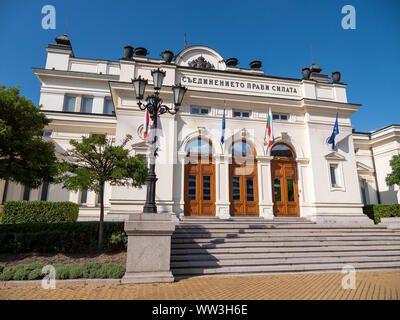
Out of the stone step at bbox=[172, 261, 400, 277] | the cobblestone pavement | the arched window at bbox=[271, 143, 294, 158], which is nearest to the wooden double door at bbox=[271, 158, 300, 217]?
the arched window at bbox=[271, 143, 294, 158]

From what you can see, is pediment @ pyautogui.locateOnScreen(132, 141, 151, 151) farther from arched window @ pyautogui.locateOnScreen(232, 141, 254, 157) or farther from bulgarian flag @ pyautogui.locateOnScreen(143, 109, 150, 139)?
arched window @ pyautogui.locateOnScreen(232, 141, 254, 157)

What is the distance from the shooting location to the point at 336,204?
1466 cm

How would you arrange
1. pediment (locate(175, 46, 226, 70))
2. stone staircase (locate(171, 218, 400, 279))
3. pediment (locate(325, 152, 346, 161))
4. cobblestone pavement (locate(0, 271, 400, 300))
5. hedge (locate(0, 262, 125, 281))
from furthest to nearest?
pediment (locate(175, 46, 226, 70)), pediment (locate(325, 152, 346, 161)), stone staircase (locate(171, 218, 400, 279)), hedge (locate(0, 262, 125, 281)), cobblestone pavement (locate(0, 271, 400, 300))

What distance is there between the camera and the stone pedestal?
6.97 meters

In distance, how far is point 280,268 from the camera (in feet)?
26.9

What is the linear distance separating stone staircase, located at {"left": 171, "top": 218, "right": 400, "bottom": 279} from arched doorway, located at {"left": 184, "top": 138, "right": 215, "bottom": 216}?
1.37 m

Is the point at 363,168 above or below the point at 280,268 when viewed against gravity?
above

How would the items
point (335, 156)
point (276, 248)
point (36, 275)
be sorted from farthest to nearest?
point (335, 156) < point (276, 248) < point (36, 275)

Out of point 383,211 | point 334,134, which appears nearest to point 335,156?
point 334,134

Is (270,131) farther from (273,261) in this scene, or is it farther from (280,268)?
(280,268)

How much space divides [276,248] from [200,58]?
15399 mm

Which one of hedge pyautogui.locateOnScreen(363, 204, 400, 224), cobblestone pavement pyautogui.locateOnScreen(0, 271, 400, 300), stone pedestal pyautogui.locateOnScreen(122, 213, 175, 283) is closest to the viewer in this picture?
cobblestone pavement pyautogui.locateOnScreen(0, 271, 400, 300)

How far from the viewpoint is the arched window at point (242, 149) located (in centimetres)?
1476
